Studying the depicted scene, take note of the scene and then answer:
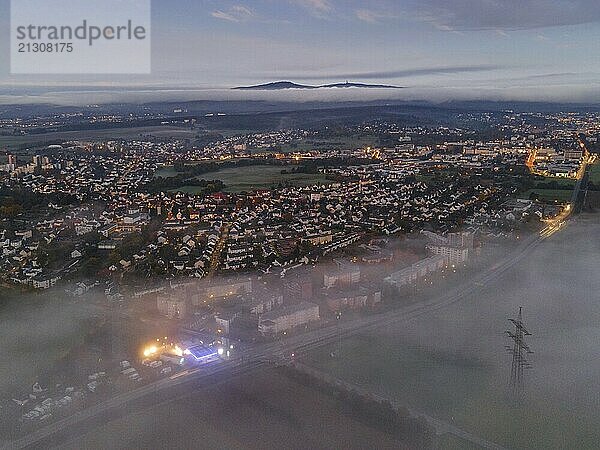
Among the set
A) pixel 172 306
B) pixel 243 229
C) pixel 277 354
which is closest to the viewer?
pixel 277 354

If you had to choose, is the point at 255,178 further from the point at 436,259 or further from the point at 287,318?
the point at 287,318

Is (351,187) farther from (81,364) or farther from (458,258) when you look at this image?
(81,364)

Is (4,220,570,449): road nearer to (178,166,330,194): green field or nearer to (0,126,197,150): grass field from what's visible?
(178,166,330,194): green field

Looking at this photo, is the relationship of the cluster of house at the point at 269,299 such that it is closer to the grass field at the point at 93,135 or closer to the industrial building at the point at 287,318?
the industrial building at the point at 287,318

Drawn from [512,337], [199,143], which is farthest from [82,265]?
[199,143]

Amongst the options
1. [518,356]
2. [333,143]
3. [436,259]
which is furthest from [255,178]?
[518,356]

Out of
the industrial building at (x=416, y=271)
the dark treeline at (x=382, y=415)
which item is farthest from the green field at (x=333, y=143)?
the dark treeline at (x=382, y=415)
